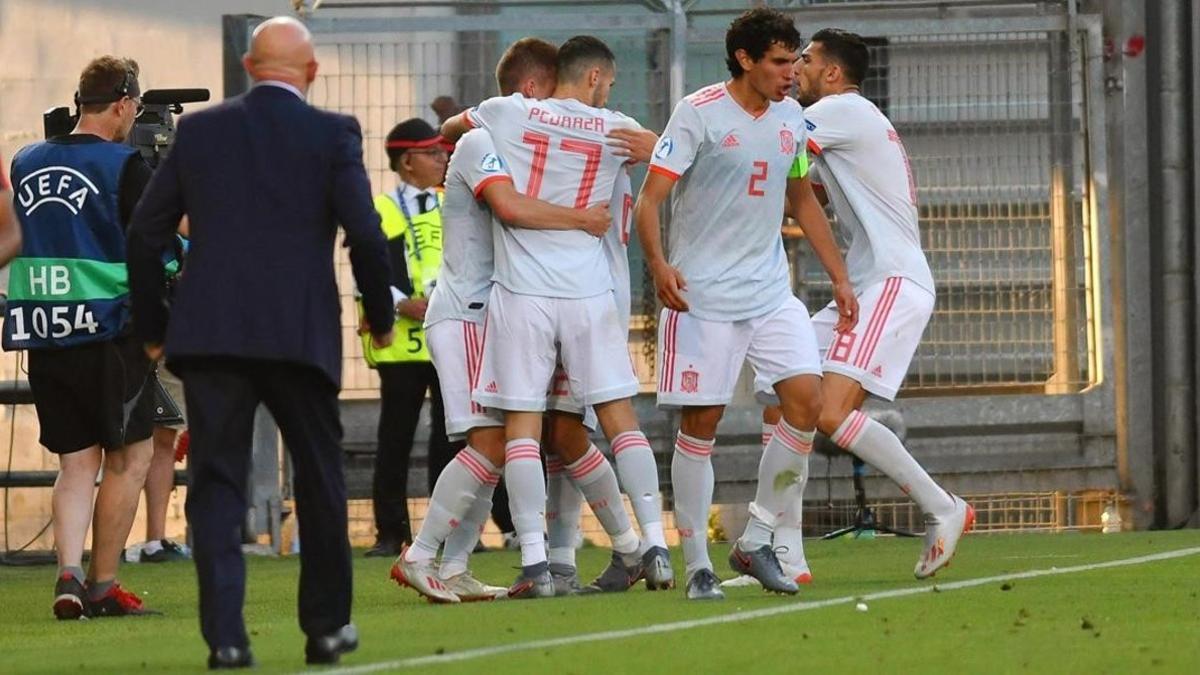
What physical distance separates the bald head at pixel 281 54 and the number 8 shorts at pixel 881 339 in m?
3.33

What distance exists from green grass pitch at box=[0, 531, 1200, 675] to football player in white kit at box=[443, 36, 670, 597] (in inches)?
18.8

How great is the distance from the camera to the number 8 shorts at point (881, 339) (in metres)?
9.41

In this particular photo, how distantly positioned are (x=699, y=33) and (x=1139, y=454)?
346 cm

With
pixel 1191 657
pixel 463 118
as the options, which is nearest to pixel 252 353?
pixel 1191 657

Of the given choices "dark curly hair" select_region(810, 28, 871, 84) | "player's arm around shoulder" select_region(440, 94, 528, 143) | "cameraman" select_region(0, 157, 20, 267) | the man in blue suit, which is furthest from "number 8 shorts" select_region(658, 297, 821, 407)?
"cameraman" select_region(0, 157, 20, 267)

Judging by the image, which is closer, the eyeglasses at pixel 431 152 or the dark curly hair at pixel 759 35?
the dark curly hair at pixel 759 35

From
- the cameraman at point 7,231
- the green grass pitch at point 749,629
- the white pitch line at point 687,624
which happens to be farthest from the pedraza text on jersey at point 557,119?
the cameraman at point 7,231

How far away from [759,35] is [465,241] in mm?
1340

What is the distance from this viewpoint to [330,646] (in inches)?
247

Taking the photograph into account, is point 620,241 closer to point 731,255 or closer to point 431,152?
point 731,255

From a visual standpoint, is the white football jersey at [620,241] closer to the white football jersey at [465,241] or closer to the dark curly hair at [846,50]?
the white football jersey at [465,241]

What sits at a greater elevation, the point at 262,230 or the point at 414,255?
the point at 414,255

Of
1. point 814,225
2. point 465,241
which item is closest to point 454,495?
point 465,241

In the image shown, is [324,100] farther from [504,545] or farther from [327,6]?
[504,545]
